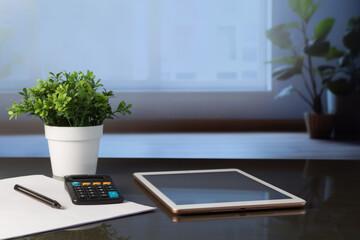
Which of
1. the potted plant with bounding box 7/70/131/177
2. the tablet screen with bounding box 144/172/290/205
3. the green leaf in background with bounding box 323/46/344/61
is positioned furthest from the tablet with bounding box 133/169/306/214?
the green leaf in background with bounding box 323/46/344/61

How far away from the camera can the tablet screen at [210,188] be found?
633mm

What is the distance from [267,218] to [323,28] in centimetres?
366

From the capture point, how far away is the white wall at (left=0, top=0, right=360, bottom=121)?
400cm

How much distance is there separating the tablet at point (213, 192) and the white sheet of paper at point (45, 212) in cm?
5

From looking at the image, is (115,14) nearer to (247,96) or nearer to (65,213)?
(247,96)

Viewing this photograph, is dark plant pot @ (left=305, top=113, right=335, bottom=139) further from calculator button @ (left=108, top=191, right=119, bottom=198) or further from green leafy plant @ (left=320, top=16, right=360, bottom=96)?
calculator button @ (left=108, top=191, right=119, bottom=198)

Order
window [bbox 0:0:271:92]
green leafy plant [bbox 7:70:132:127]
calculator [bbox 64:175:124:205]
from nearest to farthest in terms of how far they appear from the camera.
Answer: calculator [bbox 64:175:124:205], green leafy plant [bbox 7:70:132:127], window [bbox 0:0:271:92]

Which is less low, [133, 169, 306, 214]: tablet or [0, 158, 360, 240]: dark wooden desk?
[133, 169, 306, 214]: tablet

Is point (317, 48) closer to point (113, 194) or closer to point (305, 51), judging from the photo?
point (305, 51)

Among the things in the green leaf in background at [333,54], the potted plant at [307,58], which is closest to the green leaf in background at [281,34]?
the potted plant at [307,58]

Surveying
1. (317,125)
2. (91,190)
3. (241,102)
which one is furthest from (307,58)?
(91,190)

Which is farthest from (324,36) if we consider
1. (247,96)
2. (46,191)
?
(46,191)

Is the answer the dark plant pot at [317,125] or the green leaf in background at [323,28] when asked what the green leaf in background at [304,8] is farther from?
the dark plant pot at [317,125]

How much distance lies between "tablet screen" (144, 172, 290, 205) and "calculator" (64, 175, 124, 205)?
70 mm
